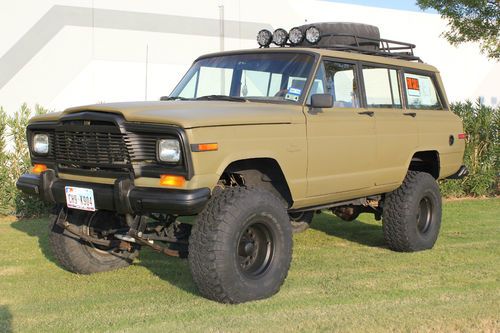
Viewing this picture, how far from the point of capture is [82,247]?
540cm

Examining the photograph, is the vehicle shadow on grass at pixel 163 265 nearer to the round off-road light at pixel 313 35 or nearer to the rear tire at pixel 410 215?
the rear tire at pixel 410 215

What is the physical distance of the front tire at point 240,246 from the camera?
4.23m

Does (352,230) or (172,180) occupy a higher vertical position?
(172,180)

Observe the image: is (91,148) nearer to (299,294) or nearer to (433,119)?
(299,294)

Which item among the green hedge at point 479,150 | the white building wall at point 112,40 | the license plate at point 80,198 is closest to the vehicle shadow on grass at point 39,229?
the license plate at point 80,198

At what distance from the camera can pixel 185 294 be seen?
4.73 meters

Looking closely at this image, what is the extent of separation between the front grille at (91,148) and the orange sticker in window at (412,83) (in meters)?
3.59

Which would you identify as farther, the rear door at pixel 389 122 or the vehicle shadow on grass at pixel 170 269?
the rear door at pixel 389 122

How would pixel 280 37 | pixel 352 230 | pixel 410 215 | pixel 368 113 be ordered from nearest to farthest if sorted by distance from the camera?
pixel 368 113
pixel 280 37
pixel 410 215
pixel 352 230

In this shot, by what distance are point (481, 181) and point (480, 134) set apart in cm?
89

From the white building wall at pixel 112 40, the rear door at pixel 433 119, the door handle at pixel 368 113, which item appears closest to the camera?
the door handle at pixel 368 113

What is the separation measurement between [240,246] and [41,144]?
6.36ft

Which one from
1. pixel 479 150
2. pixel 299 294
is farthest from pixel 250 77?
pixel 479 150

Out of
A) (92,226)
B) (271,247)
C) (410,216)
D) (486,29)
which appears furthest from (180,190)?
(486,29)
